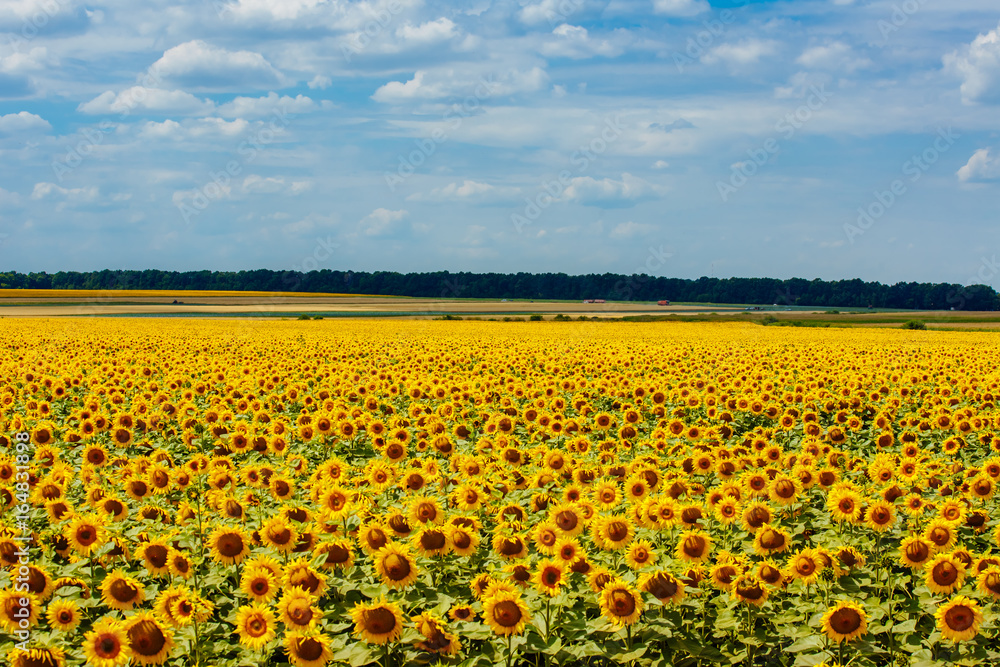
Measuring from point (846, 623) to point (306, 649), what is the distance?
11.1ft

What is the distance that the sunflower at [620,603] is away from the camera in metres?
Result: 5.14

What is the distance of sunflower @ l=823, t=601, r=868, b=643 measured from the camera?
204 inches

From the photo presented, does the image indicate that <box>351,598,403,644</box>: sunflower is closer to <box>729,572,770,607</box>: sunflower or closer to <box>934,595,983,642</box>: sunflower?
<box>729,572,770,607</box>: sunflower

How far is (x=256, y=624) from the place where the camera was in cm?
487

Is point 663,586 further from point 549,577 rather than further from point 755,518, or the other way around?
point 755,518

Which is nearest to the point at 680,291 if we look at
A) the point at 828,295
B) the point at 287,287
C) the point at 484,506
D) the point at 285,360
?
the point at 828,295

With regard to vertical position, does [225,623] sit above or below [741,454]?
below

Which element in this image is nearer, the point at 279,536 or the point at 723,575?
the point at 723,575

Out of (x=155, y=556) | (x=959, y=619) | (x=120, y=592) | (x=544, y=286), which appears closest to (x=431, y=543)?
(x=155, y=556)

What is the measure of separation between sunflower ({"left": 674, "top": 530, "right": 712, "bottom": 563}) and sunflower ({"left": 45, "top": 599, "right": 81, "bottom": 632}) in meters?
4.24

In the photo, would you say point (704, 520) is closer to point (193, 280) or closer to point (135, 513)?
point (135, 513)

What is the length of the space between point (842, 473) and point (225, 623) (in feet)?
23.0

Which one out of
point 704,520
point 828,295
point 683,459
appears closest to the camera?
point 704,520

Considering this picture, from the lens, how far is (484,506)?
762 centimetres
